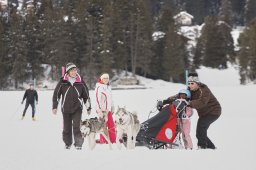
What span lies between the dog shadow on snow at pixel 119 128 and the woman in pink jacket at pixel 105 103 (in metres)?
0.25

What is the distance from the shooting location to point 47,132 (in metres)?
13.5

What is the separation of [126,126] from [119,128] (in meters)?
0.16

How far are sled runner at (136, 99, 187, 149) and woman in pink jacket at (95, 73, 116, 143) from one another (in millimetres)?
892

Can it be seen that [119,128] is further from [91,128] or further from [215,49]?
[215,49]

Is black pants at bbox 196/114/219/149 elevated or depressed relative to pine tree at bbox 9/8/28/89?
depressed

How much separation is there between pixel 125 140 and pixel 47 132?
4.62 metres

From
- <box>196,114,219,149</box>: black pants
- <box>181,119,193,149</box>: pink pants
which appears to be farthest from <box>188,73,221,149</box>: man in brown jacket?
<box>181,119,193,149</box>: pink pants

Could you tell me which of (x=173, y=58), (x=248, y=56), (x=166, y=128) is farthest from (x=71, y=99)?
(x=248, y=56)

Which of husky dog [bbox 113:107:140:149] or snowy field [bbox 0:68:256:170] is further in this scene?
husky dog [bbox 113:107:140:149]

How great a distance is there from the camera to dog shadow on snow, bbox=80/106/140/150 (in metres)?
9.12

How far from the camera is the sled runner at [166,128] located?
30.5ft

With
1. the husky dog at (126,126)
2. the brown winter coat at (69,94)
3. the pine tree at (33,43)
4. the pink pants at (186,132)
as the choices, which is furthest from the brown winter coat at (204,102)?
the pine tree at (33,43)

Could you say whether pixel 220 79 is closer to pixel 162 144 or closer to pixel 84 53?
pixel 84 53

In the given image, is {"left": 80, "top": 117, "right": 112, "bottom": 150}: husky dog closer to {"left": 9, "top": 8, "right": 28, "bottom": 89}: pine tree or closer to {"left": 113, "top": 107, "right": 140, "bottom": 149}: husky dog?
{"left": 113, "top": 107, "right": 140, "bottom": 149}: husky dog
